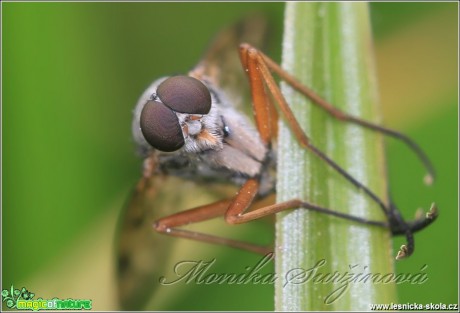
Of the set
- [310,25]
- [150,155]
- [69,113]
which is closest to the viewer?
[310,25]

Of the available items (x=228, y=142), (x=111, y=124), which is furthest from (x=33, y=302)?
(x=228, y=142)

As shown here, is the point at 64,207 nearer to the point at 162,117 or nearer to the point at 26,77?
the point at 26,77

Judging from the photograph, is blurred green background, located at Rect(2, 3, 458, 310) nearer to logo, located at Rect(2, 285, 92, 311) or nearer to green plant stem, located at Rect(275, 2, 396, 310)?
logo, located at Rect(2, 285, 92, 311)

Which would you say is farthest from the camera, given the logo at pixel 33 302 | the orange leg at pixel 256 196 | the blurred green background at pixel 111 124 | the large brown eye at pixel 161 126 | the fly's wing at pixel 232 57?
the fly's wing at pixel 232 57

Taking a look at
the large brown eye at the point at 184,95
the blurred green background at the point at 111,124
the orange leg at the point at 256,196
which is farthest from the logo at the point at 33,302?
the large brown eye at the point at 184,95

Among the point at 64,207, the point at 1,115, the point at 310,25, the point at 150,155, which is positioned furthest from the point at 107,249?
the point at 310,25

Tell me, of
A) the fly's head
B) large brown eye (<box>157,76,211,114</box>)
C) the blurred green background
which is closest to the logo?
the blurred green background

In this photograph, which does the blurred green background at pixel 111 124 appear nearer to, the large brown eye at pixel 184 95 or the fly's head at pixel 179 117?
the fly's head at pixel 179 117
